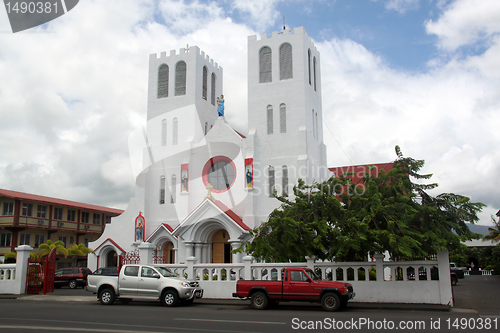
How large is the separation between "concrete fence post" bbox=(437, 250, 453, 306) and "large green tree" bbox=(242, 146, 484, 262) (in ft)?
1.57

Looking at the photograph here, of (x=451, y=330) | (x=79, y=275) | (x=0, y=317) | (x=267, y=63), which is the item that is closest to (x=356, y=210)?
(x=451, y=330)

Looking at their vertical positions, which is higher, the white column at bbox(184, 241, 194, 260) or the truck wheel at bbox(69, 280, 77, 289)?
the white column at bbox(184, 241, 194, 260)

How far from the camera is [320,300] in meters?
14.1

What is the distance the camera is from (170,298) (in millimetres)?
15719

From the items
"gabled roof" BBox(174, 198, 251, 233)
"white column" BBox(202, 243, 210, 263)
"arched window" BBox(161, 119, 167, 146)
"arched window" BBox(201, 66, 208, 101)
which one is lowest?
"white column" BBox(202, 243, 210, 263)

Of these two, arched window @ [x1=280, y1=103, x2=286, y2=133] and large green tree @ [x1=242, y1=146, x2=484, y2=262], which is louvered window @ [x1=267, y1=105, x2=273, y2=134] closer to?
arched window @ [x1=280, y1=103, x2=286, y2=133]

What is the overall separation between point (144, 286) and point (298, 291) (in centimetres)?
580

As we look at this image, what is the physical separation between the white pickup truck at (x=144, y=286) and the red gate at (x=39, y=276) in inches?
210

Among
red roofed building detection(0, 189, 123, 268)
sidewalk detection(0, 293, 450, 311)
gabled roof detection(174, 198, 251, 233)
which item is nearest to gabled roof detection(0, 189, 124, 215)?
red roofed building detection(0, 189, 123, 268)

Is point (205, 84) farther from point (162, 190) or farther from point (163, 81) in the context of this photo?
point (162, 190)

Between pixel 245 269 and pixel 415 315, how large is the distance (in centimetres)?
747

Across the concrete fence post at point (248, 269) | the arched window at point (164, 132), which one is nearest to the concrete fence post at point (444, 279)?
the concrete fence post at point (248, 269)

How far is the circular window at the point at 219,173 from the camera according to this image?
31.1 m

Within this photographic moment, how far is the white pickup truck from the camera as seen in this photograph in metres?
15.7
